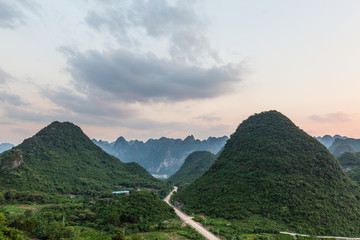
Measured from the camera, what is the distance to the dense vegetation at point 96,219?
1213 inches

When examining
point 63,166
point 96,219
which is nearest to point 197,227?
point 96,219

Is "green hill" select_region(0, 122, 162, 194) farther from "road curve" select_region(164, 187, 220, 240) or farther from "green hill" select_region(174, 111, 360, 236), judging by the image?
"green hill" select_region(174, 111, 360, 236)

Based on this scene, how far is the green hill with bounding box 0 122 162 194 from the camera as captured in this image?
64.8 meters

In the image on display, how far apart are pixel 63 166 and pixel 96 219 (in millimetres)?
56607

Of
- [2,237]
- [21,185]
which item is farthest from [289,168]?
→ [21,185]

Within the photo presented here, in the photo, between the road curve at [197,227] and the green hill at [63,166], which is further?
the green hill at [63,166]

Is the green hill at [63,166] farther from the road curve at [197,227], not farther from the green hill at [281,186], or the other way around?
the green hill at [281,186]

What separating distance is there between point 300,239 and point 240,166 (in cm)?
2769

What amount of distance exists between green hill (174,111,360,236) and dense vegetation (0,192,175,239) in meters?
13.2

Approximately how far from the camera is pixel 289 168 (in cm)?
5306

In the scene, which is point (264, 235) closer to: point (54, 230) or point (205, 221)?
point (205, 221)

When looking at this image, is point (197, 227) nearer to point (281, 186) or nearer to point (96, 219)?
point (96, 219)

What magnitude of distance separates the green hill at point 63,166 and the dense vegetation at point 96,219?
74.9 ft

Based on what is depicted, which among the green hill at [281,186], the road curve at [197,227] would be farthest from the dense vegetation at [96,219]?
the green hill at [281,186]
